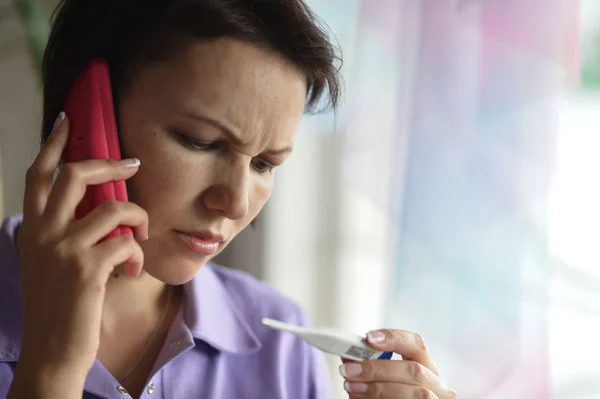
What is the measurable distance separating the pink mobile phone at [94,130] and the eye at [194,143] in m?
0.07

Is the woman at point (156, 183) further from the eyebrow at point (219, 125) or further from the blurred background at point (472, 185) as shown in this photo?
the blurred background at point (472, 185)

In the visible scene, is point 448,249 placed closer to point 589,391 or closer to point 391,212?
point 391,212

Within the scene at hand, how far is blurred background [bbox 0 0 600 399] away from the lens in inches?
28.2

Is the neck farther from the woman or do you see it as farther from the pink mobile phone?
the pink mobile phone

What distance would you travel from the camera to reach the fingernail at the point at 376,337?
2.16ft

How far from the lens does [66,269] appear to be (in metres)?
0.59

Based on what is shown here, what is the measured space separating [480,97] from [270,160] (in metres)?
0.27

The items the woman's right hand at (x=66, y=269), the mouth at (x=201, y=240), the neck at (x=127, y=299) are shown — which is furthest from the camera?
the neck at (x=127, y=299)

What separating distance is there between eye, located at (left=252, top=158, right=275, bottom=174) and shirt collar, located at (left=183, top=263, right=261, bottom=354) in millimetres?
188

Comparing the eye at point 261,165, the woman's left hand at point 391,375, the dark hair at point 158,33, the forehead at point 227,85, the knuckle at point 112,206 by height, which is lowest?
the woman's left hand at point 391,375

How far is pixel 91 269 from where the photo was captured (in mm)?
592

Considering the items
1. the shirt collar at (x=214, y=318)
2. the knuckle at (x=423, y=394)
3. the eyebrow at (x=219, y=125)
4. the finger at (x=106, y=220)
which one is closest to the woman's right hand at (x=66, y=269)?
the finger at (x=106, y=220)

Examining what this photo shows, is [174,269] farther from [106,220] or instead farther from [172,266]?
[106,220]

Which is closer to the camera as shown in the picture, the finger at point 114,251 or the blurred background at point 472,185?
the finger at point 114,251
